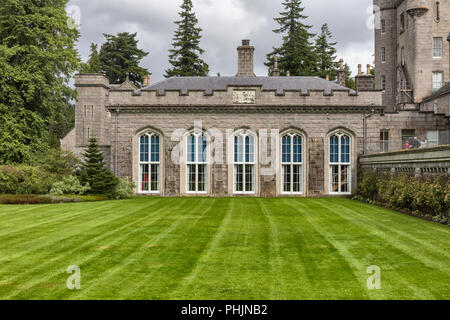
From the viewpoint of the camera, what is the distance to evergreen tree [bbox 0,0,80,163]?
26.4 metres

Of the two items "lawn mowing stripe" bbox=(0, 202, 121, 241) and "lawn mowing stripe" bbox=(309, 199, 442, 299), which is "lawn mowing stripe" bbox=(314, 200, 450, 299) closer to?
"lawn mowing stripe" bbox=(309, 199, 442, 299)

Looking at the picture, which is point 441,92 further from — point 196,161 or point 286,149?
point 196,161

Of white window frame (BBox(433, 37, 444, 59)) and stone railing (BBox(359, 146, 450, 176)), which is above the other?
white window frame (BBox(433, 37, 444, 59))

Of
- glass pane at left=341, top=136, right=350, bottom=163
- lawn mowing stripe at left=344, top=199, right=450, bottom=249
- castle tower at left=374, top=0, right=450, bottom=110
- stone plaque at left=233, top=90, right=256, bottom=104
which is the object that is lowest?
lawn mowing stripe at left=344, top=199, right=450, bottom=249

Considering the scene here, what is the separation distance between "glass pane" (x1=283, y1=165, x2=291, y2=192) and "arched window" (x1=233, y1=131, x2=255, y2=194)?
1.87 m

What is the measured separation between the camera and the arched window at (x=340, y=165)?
25391mm

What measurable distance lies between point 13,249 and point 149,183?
16.6 metres

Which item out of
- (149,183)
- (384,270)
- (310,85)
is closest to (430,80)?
(310,85)

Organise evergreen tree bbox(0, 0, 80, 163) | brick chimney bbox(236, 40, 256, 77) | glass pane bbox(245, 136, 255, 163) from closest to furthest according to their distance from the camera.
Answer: glass pane bbox(245, 136, 255, 163) → evergreen tree bbox(0, 0, 80, 163) → brick chimney bbox(236, 40, 256, 77)

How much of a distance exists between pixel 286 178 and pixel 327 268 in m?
18.2

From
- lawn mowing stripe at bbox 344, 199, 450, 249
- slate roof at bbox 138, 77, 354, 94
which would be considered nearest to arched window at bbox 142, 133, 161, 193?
slate roof at bbox 138, 77, 354, 94

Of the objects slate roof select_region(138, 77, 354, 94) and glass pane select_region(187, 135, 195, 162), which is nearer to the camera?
glass pane select_region(187, 135, 195, 162)

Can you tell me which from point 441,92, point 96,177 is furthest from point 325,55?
point 96,177

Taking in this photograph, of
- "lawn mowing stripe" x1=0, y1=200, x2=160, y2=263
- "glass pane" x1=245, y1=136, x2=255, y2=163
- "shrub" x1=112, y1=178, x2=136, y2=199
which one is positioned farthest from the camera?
"glass pane" x1=245, y1=136, x2=255, y2=163
